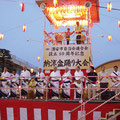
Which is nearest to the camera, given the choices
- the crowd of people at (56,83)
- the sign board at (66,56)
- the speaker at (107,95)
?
the speaker at (107,95)

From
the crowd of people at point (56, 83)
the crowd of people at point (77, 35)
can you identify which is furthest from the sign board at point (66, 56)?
the crowd of people at point (56, 83)

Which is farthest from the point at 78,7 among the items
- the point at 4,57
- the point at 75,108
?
the point at 4,57

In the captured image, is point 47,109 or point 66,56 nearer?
point 47,109

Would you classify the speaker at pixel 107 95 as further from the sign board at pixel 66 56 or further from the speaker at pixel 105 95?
the sign board at pixel 66 56

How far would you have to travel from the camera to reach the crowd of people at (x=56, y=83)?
9211 mm

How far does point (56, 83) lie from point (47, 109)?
4.52 ft

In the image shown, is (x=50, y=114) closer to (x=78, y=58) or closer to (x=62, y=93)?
(x=62, y=93)

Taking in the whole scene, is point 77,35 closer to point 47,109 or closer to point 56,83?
point 56,83

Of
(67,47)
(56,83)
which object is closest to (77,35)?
(67,47)

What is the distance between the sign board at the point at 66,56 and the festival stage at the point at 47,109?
388cm

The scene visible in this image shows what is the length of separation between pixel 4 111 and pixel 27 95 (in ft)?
3.97

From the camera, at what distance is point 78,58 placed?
12734mm

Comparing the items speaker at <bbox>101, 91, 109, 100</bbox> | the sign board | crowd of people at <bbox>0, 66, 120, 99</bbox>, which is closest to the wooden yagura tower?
the sign board

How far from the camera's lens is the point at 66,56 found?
12922mm
